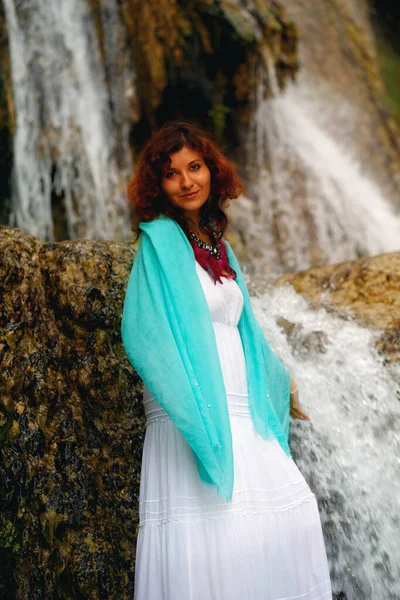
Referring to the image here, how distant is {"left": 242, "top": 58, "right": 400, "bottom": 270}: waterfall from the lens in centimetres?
948

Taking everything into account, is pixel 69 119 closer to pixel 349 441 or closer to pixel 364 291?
pixel 364 291

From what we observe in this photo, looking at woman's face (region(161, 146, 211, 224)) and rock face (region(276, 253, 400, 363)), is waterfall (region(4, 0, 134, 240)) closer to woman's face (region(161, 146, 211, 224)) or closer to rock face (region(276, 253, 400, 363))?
rock face (region(276, 253, 400, 363))

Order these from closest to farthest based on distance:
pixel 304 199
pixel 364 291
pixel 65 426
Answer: pixel 65 426 → pixel 364 291 → pixel 304 199

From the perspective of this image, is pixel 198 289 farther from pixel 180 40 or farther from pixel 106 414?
pixel 180 40

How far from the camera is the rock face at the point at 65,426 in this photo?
2.68 metres

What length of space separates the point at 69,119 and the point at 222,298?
6.33 metres

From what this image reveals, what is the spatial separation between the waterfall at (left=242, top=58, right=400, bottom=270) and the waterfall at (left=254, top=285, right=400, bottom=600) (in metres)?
5.18

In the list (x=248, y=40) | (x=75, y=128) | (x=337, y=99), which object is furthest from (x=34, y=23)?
(x=337, y=99)

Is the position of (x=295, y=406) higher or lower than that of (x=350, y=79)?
lower

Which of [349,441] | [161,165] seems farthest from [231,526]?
[349,441]

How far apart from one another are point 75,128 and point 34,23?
52.0 inches

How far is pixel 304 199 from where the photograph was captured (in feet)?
A: 33.1

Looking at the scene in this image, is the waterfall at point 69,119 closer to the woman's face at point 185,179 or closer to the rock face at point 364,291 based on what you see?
the rock face at point 364,291

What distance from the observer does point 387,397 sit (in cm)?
348
